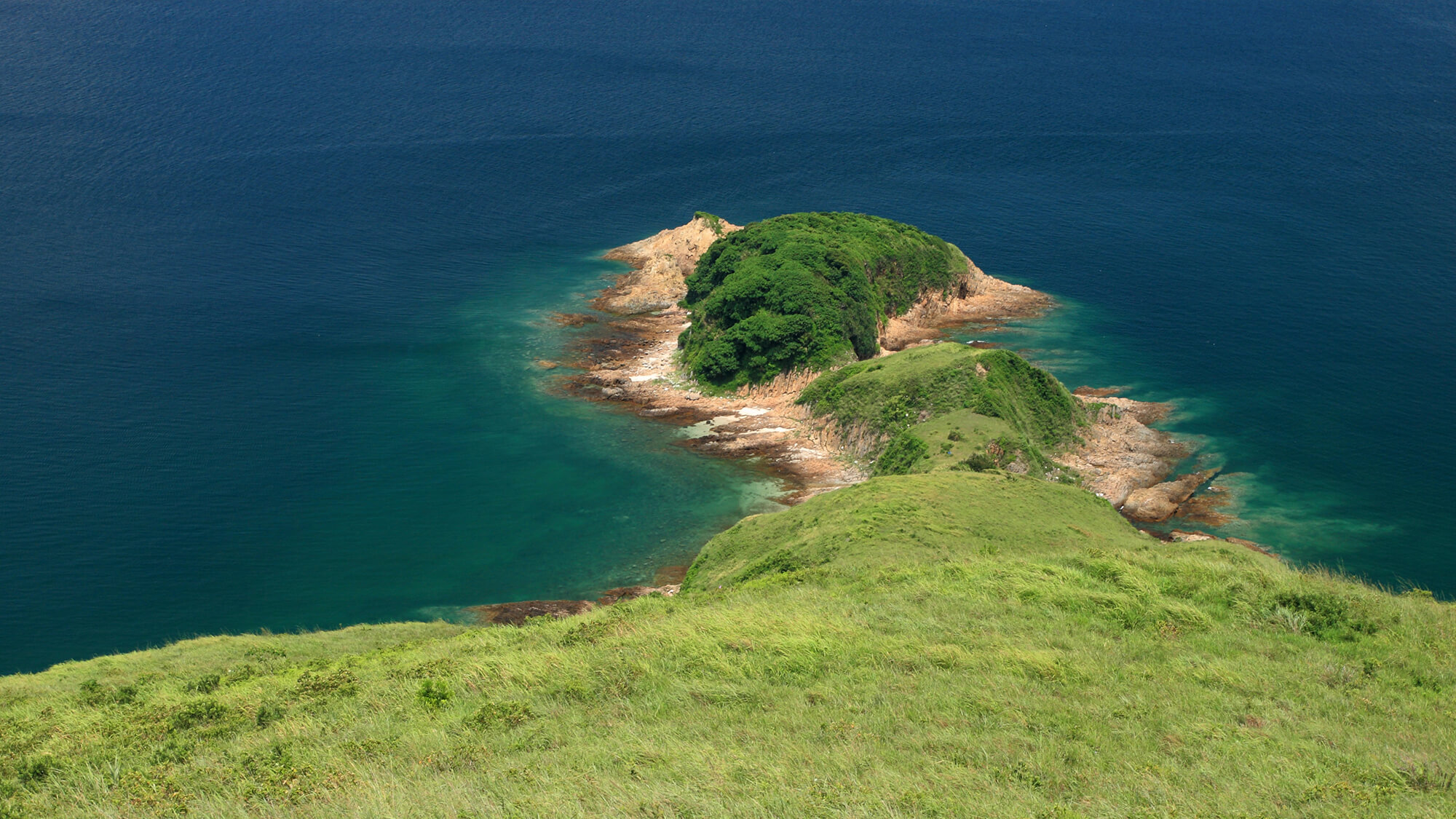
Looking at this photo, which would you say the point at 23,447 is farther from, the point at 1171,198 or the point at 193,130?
the point at 1171,198

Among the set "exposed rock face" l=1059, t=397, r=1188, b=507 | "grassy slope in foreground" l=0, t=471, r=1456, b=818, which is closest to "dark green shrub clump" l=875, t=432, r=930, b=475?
"exposed rock face" l=1059, t=397, r=1188, b=507

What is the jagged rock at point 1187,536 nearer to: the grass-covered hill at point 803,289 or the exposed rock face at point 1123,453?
the exposed rock face at point 1123,453

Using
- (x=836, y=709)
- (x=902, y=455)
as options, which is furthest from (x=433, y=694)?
(x=902, y=455)

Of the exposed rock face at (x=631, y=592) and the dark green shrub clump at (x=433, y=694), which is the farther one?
the exposed rock face at (x=631, y=592)

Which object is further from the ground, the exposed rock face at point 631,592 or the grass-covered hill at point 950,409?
the grass-covered hill at point 950,409

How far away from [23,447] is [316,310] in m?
35.4

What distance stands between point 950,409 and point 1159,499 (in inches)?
585

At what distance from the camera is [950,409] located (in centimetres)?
6938

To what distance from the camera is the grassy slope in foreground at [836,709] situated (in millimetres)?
19953

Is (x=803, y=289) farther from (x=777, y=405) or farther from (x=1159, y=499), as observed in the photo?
(x=1159, y=499)

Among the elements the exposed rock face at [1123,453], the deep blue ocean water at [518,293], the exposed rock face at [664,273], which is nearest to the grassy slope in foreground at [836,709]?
the deep blue ocean water at [518,293]

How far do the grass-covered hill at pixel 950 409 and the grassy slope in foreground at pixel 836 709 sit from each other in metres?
27.0

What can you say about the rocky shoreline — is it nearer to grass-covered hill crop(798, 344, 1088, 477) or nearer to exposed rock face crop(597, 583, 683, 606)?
exposed rock face crop(597, 583, 683, 606)

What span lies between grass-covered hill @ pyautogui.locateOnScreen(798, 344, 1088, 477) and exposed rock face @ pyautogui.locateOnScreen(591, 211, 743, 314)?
107 ft
